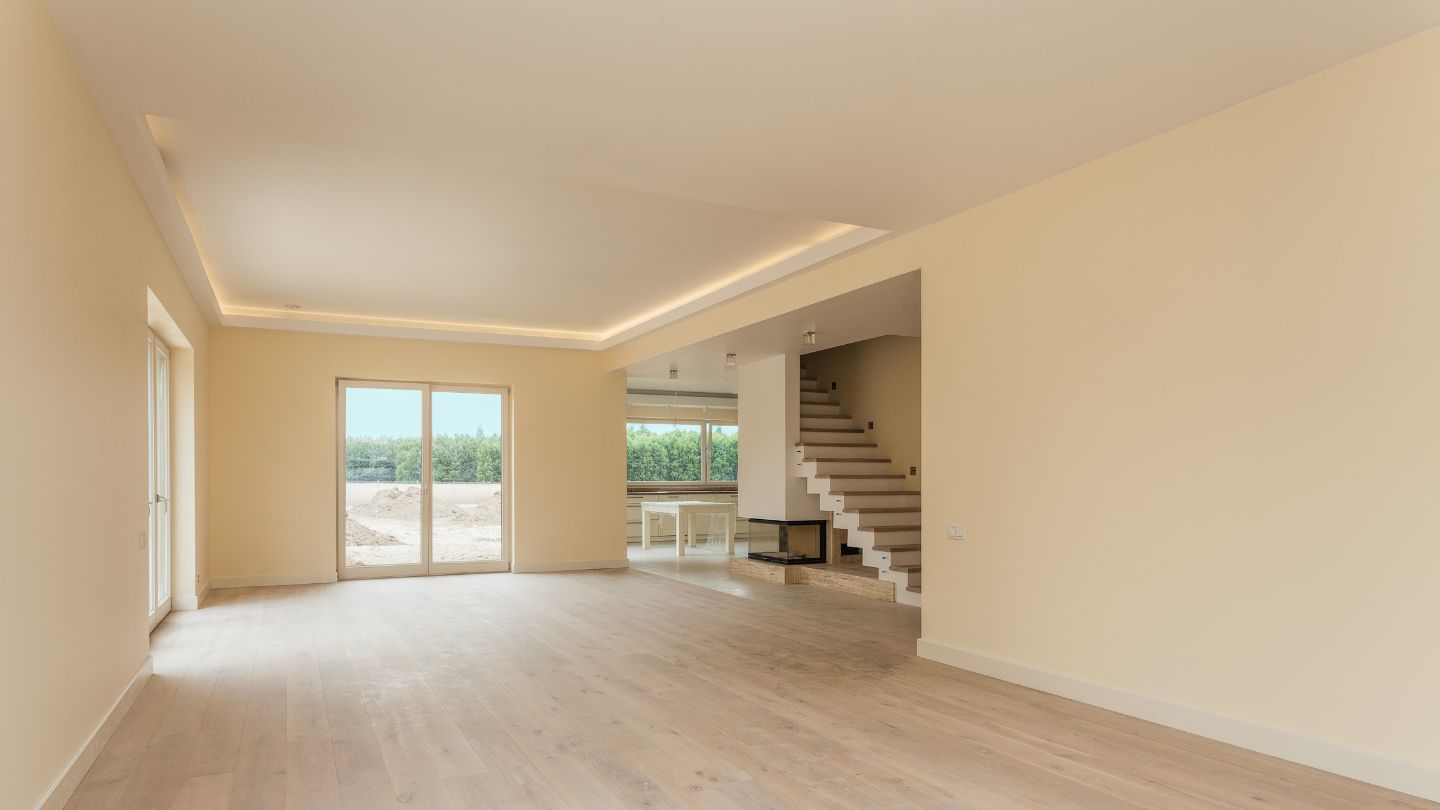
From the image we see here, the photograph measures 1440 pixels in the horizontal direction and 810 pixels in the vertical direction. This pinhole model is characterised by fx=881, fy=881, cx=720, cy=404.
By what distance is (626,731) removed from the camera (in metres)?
3.81

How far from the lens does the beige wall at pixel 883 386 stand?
955 cm

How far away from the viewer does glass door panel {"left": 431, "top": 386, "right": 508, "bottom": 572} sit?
9609 mm

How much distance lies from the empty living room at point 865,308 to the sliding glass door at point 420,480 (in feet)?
8.87

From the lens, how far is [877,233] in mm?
5438

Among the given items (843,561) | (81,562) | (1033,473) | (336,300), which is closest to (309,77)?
(81,562)

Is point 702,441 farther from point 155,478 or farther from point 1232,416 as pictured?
point 1232,416

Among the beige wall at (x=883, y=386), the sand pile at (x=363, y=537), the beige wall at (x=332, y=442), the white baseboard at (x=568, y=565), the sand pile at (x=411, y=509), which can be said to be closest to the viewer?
the beige wall at (x=332, y=442)

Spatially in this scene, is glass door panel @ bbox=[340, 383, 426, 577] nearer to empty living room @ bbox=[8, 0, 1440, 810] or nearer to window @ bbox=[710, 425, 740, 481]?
empty living room @ bbox=[8, 0, 1440, 810]

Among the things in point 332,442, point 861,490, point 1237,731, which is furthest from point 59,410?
point 861,490

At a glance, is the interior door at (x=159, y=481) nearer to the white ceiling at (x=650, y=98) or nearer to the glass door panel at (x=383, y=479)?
the white ceiling at (x=650, y=98)

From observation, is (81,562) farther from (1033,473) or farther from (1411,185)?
(1411,185)

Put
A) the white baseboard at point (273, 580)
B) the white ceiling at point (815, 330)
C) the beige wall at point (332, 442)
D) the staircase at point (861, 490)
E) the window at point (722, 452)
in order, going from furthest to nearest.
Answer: the window at point (722, 452) < the beige wall at point (332, 442) < the white baseboard at point (273, 580) < the staircase at point (861, 490) < the white ceiling at point (815, 330)

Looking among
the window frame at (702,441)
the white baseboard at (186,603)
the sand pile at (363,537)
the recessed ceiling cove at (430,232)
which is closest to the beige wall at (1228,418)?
the recessed ceiling cove at (430,232)

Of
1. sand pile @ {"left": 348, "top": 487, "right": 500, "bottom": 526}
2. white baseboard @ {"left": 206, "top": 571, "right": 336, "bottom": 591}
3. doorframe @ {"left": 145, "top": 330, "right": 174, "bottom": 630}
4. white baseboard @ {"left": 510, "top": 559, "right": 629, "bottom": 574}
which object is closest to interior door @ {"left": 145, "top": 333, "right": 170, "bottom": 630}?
doorframe @ {"left": 145, "top": 330, "right": 174, "bottom": 630}
